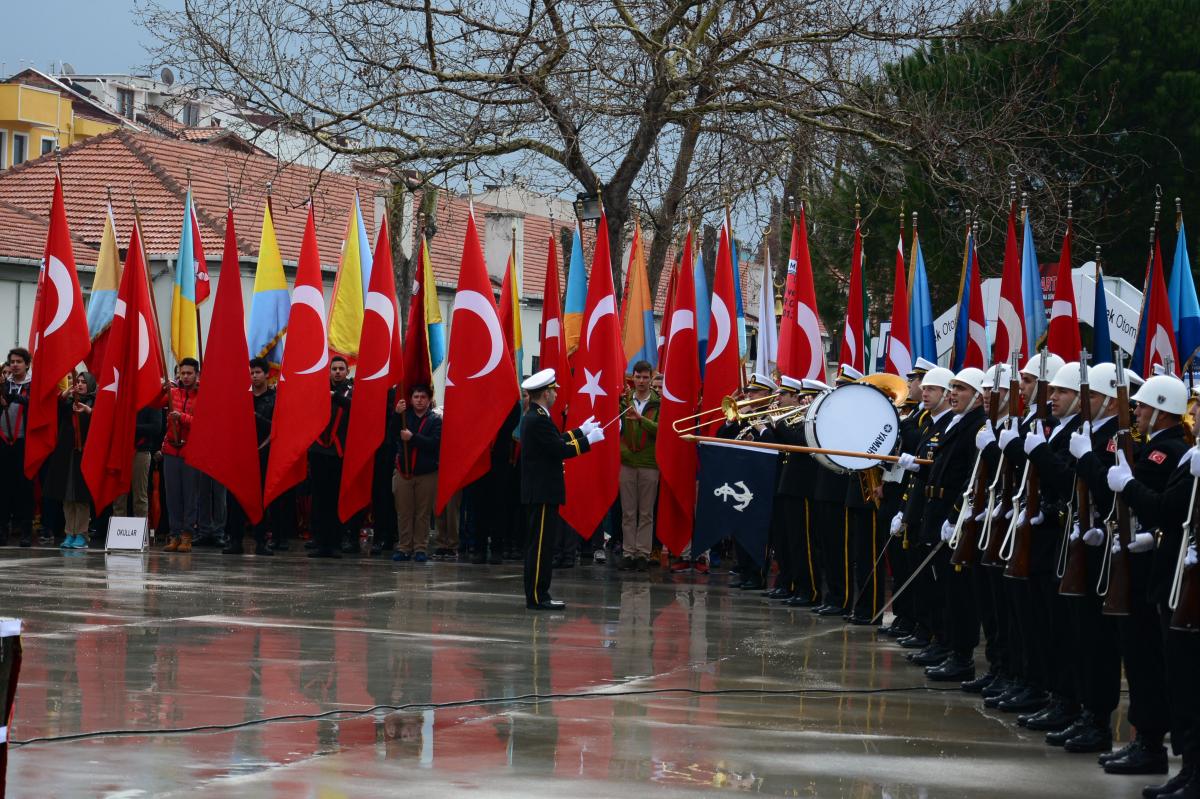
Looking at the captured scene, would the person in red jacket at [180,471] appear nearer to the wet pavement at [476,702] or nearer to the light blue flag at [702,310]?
the wet pavement at [476,702]

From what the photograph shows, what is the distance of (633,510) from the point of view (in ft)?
56.0

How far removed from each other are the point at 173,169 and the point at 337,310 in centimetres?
2199

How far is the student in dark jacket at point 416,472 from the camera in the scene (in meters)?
17.5

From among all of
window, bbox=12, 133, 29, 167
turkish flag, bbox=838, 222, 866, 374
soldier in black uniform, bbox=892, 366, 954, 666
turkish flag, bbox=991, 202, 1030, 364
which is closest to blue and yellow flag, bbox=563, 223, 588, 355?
turkish flag, bbox=838, 222, 866, 374

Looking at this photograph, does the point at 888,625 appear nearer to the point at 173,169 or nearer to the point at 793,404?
the point at 793,404

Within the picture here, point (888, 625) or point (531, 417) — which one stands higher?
point (531, 417)

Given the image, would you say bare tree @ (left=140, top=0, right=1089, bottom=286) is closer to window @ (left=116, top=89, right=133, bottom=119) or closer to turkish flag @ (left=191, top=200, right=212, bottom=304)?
turkish flag @ (left=191, top=200, right=212, bottom=304)

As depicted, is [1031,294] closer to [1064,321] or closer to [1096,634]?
[1064,321]

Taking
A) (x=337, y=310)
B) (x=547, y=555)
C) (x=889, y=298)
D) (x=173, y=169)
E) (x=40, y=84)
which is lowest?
(x=547, y=555)

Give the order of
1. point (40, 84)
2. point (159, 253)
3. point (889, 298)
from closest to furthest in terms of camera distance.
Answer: point (889, 298), point (159, 253), point (40, 84)

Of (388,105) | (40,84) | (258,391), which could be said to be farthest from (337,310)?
(40,84)

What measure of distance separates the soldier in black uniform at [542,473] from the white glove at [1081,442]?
18.4 feet

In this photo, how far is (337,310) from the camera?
60.5 feet

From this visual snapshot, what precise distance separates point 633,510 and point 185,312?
5.26 m
